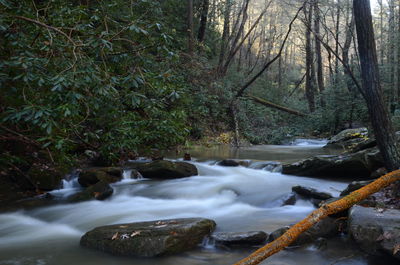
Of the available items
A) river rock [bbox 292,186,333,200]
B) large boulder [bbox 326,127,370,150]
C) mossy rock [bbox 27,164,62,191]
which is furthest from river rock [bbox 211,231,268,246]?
large boulder [bbox 326,127,370,150]

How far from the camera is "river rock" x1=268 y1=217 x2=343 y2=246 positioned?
4547 millimetres

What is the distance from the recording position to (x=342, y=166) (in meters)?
8.22

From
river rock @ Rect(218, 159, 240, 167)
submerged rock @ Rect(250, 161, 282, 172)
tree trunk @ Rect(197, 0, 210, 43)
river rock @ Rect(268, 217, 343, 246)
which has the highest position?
tree trunk @ Rect(197, 0, 210, 43)

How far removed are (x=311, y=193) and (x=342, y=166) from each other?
2149 millimetres

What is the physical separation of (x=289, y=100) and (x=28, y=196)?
19555mm

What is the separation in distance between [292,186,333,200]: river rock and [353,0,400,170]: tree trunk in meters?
1.39

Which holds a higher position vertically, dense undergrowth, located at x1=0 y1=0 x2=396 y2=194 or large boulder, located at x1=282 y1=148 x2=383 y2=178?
dense undergrowth, located at x1=0 y1=0 x2=396 y2=194

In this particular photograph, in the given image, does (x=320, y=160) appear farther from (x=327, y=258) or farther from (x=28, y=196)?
(x=28, y=196)

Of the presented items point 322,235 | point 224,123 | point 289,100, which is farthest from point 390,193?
point 289,100

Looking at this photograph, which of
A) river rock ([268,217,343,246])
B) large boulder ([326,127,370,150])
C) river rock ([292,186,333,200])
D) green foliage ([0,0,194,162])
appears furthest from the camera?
large boulder ([326,127,370,150])

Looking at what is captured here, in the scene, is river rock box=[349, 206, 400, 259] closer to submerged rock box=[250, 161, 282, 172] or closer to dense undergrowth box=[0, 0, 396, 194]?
dense undergrowth box=[0, 0, 396, 194]

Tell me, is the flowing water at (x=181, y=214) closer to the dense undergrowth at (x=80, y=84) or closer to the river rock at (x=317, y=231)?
→ the river rock at (x=317, y=231)

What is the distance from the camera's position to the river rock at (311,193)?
250 inches

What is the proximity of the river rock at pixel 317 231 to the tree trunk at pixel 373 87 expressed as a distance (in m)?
1.38
